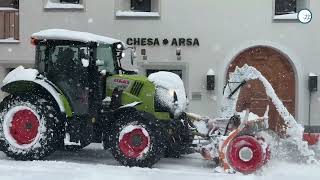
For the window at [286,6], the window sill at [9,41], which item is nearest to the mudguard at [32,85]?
the window sill at [9,41]

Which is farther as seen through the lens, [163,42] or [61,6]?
[61,6]

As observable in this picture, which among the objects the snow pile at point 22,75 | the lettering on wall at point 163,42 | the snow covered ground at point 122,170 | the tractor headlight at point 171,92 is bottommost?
the snow covered ground at point 122,170

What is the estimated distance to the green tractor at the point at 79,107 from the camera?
921cm

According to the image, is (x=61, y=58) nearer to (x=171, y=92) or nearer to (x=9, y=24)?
(x=171, y=92)

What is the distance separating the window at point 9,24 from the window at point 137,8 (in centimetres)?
285

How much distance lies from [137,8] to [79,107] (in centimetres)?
775

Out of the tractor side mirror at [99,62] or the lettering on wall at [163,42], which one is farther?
the lettering on wall at [163,42]

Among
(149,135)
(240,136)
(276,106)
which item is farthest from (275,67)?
(149,135)

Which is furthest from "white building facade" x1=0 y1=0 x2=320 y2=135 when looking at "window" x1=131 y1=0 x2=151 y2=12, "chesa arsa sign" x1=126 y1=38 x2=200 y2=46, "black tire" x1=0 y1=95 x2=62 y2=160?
"black tire" x1=0 y1=95 x2=62 y2=160

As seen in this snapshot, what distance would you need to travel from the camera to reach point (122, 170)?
866 centimetres

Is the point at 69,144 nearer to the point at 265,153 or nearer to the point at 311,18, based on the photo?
the point at 265,153

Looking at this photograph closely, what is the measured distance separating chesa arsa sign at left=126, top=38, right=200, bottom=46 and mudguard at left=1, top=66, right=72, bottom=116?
666cm

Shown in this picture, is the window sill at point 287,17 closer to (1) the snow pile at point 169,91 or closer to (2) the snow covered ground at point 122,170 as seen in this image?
(1) the snow pile at point 169,91

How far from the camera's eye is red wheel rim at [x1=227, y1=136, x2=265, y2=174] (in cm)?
881
